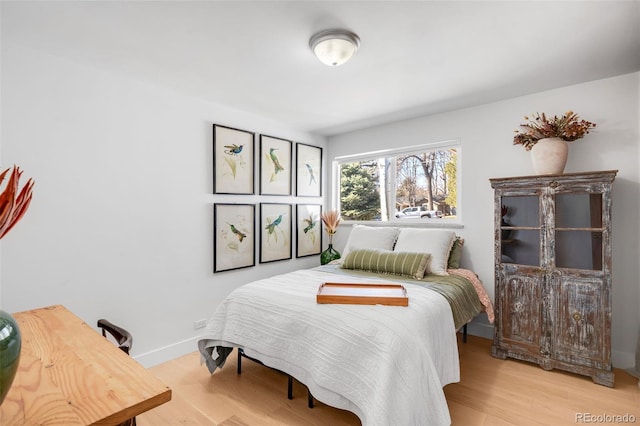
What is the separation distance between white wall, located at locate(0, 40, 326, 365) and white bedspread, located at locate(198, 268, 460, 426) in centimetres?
76

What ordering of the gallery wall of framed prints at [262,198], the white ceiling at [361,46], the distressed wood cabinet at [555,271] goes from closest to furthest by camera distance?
the white ceiling at [361,46]
the distressed wood cabinet at [555,271]
the gallery wall of framed prints at [262,198]

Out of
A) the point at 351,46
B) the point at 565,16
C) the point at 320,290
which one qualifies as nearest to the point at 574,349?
the point at 320,290

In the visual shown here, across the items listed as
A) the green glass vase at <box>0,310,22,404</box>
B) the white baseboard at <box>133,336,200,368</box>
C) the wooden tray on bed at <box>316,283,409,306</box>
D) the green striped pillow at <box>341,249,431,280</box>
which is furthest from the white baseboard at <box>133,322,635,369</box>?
the green glass vase at <box>0,310,22,404</box>

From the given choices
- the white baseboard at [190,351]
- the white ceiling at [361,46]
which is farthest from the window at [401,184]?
the white baseboard at [190,351]

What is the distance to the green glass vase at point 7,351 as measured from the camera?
687 mm

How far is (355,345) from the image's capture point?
1775 millimetres

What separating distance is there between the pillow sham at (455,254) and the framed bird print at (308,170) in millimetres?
1945

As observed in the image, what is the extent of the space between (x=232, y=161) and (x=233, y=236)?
31.5 inches

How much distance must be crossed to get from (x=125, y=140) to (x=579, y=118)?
390cm

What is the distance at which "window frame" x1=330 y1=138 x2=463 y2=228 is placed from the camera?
3.49 meters

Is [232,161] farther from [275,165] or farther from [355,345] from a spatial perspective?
[355,345]

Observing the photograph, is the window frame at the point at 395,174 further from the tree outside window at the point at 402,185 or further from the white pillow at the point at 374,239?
the white pillow at the point at 374,239

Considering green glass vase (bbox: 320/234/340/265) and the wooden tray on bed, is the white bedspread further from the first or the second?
green glass vase (bbox: 320/234/340/265)

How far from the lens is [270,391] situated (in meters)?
2.33
